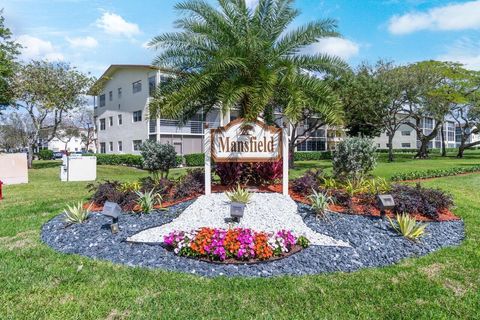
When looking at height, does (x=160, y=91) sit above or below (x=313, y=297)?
above

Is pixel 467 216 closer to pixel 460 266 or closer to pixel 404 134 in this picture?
pixel 460 266

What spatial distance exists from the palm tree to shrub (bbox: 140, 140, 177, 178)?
2318 mm

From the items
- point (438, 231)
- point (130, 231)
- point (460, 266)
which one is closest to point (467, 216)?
point (438, 231)

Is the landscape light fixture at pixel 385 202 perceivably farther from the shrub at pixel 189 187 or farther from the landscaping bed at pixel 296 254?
the shrub at pixel 189 187

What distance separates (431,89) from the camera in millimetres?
31828

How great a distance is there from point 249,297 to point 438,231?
414 centimetres

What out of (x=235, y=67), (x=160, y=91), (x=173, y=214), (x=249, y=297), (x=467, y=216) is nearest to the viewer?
(x=249, y=297)

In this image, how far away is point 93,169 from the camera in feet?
55.6

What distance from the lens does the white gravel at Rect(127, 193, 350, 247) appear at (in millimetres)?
5695

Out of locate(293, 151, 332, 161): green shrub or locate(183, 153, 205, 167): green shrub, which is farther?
locate(293, 151, 332, 161): green shrub

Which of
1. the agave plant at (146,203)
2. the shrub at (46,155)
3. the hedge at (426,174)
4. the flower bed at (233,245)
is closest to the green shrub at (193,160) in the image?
the hedge at (426,174)

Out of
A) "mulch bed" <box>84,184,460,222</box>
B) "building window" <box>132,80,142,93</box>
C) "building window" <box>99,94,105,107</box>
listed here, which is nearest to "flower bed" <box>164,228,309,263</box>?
"mulch bed" <box>84,184,460,222</box>

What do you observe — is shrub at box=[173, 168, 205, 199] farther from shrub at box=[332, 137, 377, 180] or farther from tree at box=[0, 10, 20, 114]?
tree at box=[0, 10, 20, 114]

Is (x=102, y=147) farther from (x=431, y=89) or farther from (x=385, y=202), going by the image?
(x=385, y=202)
